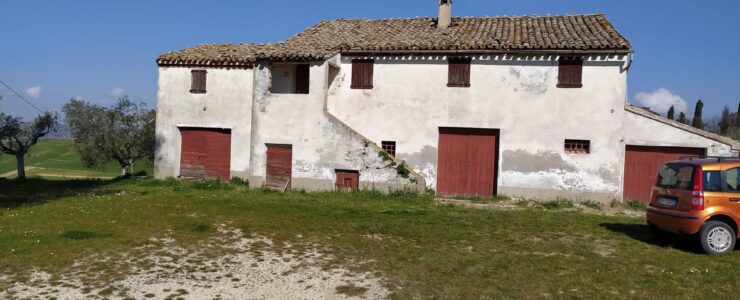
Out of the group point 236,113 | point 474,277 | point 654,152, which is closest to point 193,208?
point 236,113

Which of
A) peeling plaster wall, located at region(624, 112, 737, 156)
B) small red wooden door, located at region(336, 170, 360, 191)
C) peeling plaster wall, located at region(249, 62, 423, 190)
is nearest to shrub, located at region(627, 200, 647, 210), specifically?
Answer: peeling plaster wall, located at region(624, 112, 737, 156)

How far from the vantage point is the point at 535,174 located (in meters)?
17.3

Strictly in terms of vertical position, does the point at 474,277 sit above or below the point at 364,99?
below

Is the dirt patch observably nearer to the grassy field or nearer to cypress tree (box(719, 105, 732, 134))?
the grassy field

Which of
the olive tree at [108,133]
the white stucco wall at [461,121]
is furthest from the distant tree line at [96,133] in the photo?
the white stucco wall at [461,121]

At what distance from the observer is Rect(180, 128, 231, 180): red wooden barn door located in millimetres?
20578

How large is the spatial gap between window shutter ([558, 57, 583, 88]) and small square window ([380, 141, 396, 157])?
20.4 feet

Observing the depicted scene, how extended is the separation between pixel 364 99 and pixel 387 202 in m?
4.93

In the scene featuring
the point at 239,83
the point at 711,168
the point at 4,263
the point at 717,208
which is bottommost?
the point at 4,263

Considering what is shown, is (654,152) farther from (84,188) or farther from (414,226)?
(84,188)

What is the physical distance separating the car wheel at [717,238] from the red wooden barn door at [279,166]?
13130 mm

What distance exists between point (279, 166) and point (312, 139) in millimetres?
1772

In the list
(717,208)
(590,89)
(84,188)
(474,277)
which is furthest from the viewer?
(84,188)

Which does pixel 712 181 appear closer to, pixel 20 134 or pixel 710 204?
pixel 710 204
